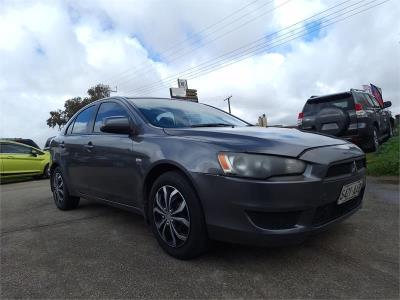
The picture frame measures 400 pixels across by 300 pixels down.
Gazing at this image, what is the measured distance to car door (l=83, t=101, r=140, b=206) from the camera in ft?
11.9

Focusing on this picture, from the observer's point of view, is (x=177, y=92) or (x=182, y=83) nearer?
(x=177, y=92)

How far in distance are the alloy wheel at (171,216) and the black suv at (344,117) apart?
651 centimetres

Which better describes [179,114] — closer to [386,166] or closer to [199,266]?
[199,266]

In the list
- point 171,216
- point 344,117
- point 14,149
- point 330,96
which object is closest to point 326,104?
point 330,96

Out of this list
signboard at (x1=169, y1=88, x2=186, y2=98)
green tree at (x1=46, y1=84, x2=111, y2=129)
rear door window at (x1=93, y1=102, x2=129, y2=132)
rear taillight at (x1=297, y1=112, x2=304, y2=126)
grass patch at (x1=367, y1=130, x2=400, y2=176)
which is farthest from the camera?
green tree at (x1=46, y1=84, x2=111, y2=129)

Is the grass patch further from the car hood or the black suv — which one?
the car hood

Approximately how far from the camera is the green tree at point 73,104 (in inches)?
1875

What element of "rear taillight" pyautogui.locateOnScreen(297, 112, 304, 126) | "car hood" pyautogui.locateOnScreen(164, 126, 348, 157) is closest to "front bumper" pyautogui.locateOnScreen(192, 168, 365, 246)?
"car hood" pyautogui.locateOnScreen(164, 126, 348, 157)

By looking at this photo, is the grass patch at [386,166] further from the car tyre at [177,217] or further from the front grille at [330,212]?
the car tyre at [177,217]

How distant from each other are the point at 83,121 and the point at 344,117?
643cm

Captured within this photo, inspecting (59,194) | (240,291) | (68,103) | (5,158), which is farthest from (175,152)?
(68,103)

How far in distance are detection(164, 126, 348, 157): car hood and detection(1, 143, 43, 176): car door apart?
400 inches

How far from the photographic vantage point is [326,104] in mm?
9359

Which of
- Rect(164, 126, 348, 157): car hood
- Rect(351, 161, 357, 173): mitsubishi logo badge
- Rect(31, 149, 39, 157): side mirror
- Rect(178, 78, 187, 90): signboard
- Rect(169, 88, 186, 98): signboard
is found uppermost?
Rect(178, 78, 187, 90): signboard
